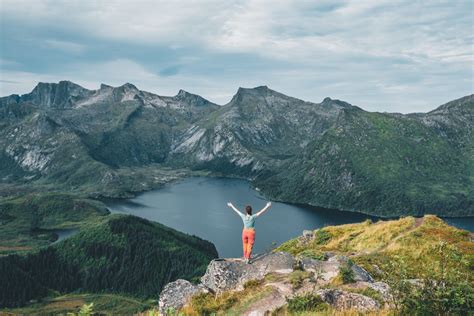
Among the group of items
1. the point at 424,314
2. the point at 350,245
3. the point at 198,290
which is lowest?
the point at 350,245

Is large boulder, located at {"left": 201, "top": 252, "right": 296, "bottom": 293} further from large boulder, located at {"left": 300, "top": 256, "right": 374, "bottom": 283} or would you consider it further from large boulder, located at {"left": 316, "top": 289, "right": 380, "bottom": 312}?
large boulder, located at {"left": 316, "top": 289, "right": 380, "bottom": 312}

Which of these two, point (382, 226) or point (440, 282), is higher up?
point (440, 282)

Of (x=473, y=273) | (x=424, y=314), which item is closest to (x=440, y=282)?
(x=424, y=314)

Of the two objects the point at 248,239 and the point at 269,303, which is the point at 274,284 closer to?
the point at 269,303

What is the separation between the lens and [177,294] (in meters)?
27.4

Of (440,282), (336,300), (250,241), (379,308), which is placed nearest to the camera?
(440,282)

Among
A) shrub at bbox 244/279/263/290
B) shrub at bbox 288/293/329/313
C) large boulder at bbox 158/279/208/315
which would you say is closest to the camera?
shrub at bbox 288/293/329/313

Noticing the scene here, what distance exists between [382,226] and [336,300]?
39340mm

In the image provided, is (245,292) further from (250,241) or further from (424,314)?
(424,314)

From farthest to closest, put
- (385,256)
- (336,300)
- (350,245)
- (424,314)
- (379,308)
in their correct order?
(350,245) < (385,256) < (336,300) < (379,308) < (424,314)

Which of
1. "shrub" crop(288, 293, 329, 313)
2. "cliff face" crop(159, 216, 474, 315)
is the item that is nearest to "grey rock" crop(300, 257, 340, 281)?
"cliff face" crop(159, 216, 474, 315)

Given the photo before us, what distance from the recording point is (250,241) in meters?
30.1

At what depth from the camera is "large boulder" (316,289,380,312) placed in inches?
836

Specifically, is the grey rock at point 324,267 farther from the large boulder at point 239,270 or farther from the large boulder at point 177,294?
the large boulder at point 177,294
